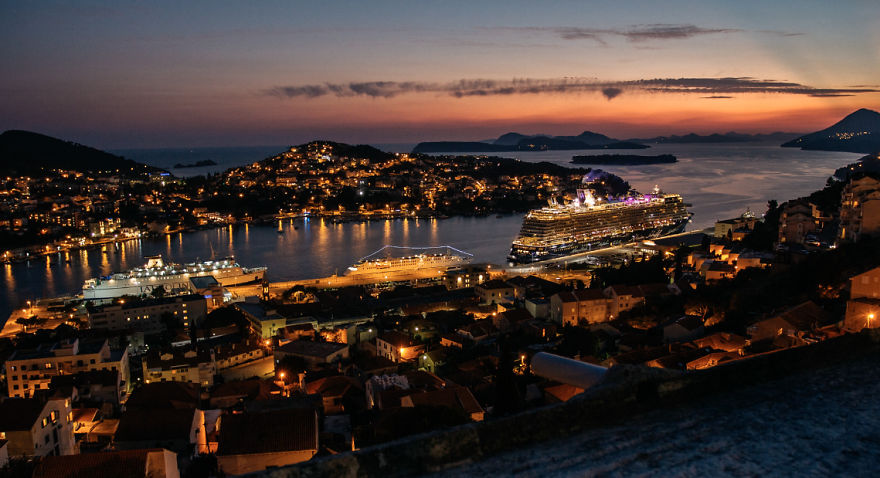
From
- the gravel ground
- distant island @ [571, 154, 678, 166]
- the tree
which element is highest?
distant island @ [571, 154, 678, 166]

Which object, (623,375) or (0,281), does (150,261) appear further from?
(623,375)

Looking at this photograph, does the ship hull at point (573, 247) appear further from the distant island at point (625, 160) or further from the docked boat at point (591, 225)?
the distant island at point (625, 160)

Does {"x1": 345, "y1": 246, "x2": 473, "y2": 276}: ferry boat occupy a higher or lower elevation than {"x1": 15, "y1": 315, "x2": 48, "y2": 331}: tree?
higher

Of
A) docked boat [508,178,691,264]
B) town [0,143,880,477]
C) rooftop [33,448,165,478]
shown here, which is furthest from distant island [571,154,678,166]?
rooftop [33,448,165,478]

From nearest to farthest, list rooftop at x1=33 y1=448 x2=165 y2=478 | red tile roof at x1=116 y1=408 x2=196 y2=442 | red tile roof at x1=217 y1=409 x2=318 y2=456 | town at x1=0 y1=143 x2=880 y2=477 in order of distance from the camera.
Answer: rooftop at x1=33 y1=448 x2=165 y2=478
red tile roof at x1=217 y1=409 x2=318 y2=456
town at x1=0 y1=143 x2=880 y2=477
red tile roof at x1=116 y1=408 x2=196 y2=442

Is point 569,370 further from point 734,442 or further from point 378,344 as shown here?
point 378,344

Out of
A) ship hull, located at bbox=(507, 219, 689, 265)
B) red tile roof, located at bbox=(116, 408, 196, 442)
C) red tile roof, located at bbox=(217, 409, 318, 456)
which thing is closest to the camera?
red tile roof, located at bbox=(217, 409, 318, 456)

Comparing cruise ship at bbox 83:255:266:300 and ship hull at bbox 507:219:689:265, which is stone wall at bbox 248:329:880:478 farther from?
ship hull at bbox 507:219:689:265
